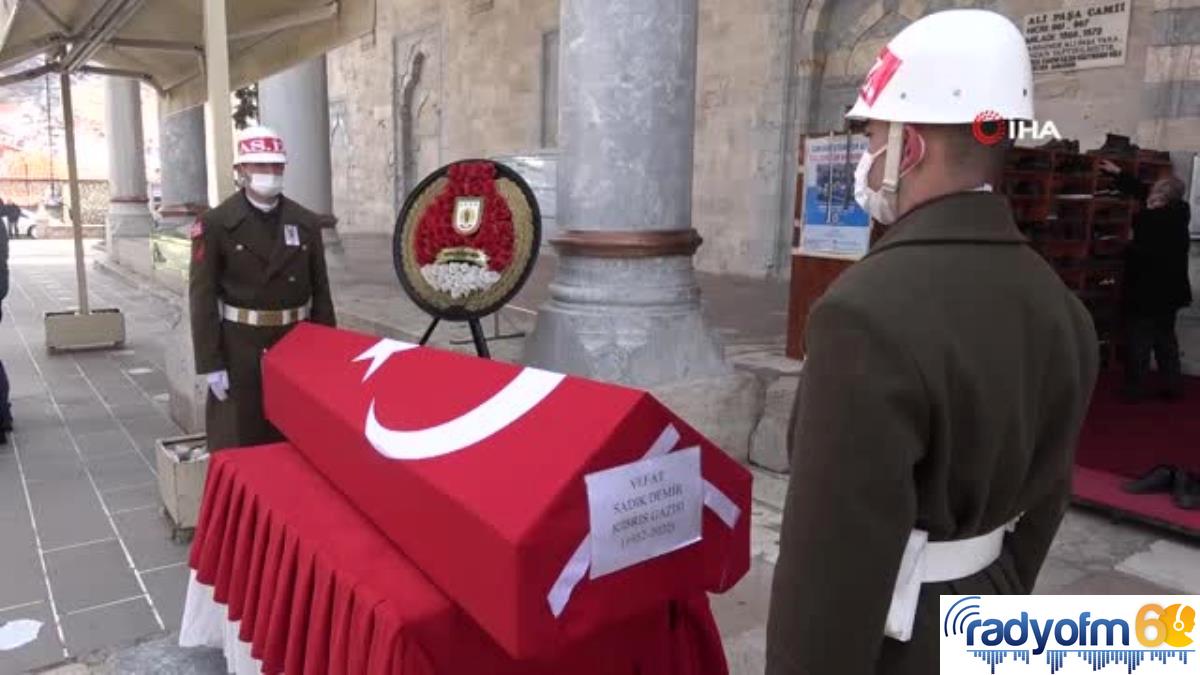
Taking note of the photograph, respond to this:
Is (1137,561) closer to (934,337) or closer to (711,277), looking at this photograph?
(934,337)

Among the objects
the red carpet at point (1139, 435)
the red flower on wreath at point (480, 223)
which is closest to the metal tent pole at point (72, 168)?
the red flower on wreath at point (480, 223)

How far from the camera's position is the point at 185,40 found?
616 cm

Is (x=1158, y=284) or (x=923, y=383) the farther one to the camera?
(x=1158, y=284)

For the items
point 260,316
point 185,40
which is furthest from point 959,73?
point 185,40

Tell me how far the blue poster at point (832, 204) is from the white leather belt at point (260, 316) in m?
3.66

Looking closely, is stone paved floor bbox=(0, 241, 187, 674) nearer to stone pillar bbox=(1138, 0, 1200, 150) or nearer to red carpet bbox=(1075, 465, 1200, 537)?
red carpet bbox=(1075, 465, 1200, 537)

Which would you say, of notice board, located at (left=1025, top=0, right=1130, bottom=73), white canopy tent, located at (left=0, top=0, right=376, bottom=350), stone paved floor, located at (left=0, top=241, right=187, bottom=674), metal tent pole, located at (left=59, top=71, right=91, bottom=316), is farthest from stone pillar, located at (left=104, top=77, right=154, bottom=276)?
notice board, located at (left=1025, top=0, right=1130, bottom=73)

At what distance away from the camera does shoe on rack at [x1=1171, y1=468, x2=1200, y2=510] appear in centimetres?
391

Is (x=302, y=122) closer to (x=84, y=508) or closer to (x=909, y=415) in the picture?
(x=84, y=508)

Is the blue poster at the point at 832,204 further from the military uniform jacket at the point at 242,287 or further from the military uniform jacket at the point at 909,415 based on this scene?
the military uniform jacket at the point at 909,415

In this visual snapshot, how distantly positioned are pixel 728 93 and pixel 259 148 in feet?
28.6

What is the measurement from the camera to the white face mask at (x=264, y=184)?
3771mm

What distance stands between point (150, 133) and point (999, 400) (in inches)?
1515

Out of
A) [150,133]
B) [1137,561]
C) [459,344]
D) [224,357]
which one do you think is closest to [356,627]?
[224,357]
